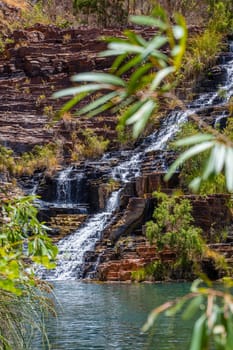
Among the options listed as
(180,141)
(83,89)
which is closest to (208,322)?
(180,141)

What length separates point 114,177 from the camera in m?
37.2

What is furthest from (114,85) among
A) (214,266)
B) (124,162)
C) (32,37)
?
(32,37)

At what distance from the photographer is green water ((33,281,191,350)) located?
42.8ft

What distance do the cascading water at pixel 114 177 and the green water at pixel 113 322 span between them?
4397 mm

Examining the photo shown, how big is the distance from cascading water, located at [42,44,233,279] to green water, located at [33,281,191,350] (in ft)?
14.4

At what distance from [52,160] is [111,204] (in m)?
6.39

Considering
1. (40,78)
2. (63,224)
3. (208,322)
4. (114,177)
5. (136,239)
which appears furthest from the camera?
(40,78)

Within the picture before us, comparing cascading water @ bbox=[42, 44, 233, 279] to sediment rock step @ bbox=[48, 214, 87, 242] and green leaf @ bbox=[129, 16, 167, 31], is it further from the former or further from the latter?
green leaf @ bbox=[129, 16, 167, 31]

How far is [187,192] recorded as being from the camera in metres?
34.1

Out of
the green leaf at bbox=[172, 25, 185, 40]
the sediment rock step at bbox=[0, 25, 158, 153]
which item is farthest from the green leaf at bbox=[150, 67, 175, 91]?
the sediment rock step at bbox=[0, 25, 158, 153]

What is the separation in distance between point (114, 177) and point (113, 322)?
2157cm

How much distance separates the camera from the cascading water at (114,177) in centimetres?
3143

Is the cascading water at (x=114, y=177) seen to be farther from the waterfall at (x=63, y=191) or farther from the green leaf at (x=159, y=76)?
the green leaf at (x=159, y=76)

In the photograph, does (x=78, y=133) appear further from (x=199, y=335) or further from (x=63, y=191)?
(x=199, y=335)
